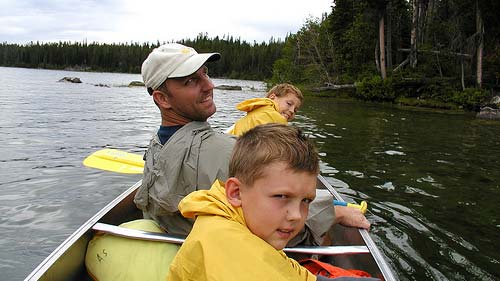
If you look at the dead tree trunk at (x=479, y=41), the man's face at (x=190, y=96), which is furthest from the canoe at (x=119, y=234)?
the dead tree trunk at (x=479, y=41)

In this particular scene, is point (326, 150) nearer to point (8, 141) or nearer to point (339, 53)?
point (8, 141)

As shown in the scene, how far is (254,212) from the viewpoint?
1.88 meters

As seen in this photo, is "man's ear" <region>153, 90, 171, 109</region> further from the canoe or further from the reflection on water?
the reflection on water

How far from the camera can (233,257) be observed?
175 centimetres

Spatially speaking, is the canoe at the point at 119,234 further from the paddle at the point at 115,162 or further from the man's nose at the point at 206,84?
the paddle at the point at 115,162

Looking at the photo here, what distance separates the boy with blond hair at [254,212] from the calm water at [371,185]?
2949 millimetres

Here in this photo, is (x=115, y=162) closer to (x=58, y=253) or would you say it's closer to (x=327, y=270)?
(x=58, y=253)

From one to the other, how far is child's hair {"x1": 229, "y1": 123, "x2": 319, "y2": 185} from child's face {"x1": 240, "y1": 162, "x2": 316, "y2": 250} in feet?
0.09

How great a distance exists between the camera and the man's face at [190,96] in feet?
9.96

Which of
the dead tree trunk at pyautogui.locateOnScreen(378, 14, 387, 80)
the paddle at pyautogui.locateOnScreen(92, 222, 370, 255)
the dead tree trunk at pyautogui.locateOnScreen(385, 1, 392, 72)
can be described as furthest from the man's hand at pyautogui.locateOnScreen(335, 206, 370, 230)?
the dead tree trunk at pyautogui.locateOnScreen(385, 1, 392, 72)

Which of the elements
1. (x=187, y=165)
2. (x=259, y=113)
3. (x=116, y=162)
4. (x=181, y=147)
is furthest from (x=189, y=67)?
(x=116, y=162)

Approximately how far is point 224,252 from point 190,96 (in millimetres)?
1517

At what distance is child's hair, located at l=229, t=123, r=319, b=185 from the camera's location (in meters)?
1.87

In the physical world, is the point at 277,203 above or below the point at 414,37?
below
